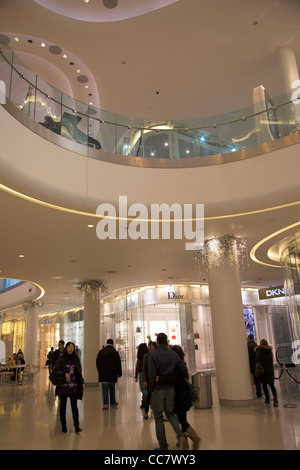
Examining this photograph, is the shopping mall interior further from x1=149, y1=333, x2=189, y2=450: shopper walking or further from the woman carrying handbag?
x1=149, y1=333, x2=189, y2=450: shopper walking

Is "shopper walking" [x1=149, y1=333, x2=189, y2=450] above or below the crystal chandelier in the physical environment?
below

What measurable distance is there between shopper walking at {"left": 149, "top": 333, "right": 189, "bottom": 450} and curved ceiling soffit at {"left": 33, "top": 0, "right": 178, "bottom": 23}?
9757 mm

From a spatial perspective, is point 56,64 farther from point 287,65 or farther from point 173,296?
point 173,296

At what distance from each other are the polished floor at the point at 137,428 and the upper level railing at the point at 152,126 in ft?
18.1

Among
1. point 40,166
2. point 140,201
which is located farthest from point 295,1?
point 40,166

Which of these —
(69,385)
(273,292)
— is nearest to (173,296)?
(273,292)

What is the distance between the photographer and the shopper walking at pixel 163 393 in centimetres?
502

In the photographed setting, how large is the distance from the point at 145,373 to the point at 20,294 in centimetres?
1758

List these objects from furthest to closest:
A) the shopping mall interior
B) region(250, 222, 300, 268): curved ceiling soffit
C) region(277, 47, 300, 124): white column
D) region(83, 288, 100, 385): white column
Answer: region(83, 288, 100, 385): white column, region(277, 47, 300, 124): white column, region(250, 222, 300, 268): curved ceiling soffit, the shopping mall interior

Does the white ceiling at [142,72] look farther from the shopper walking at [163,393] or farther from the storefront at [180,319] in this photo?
the storefront at [180,319]

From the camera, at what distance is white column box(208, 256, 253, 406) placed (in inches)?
357

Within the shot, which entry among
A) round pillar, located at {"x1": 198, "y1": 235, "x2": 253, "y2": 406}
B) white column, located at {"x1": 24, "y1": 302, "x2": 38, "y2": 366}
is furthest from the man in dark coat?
white column, located at {"x1": 24, "y1": 302, "x2": 38, "y2": 366}

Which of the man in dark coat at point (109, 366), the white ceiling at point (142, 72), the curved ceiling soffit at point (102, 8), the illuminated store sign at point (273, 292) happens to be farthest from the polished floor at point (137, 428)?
the curved ceiling soffit at point (102, 8)
